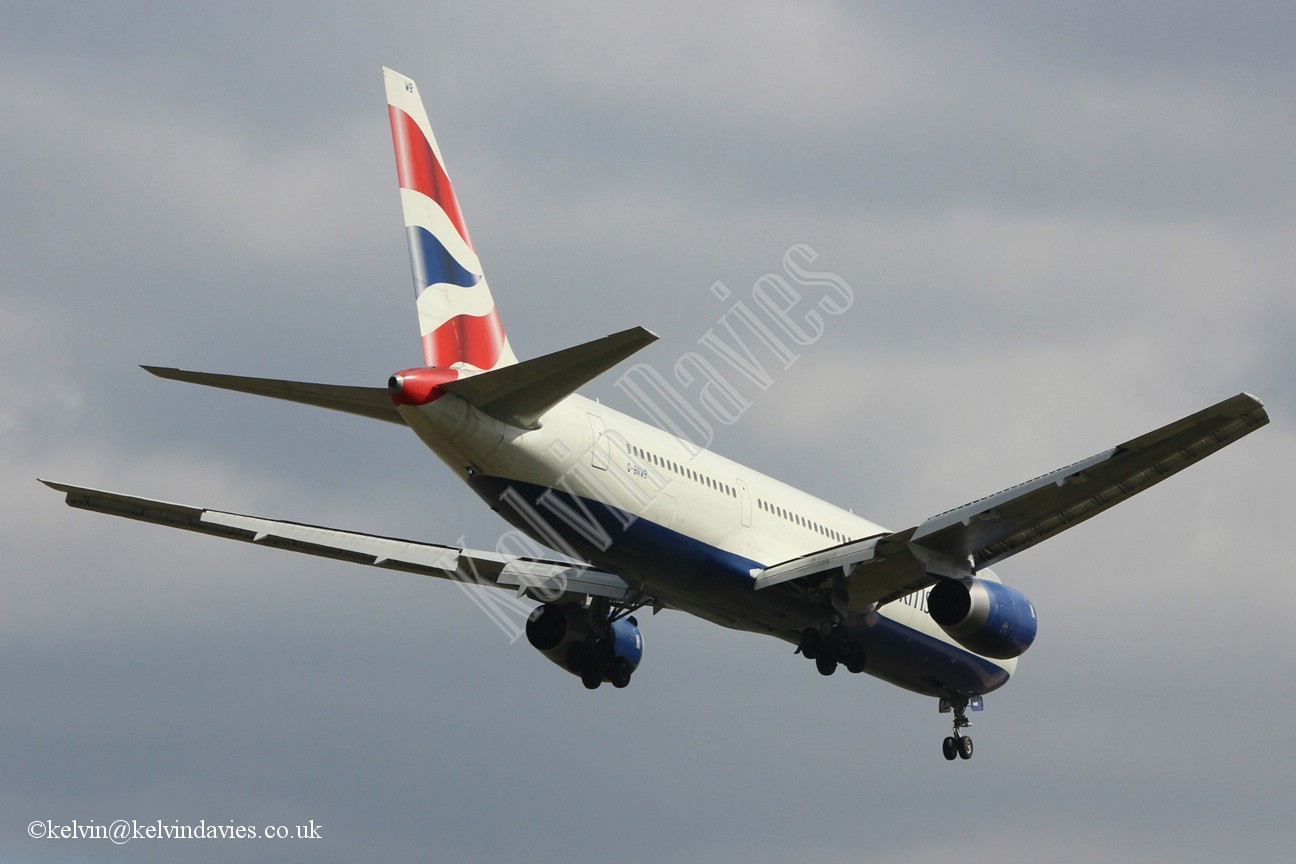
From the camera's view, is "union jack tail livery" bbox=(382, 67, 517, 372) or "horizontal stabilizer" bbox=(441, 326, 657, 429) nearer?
"horizontal stabilizer" bbox=(441, 326, 657, 429)

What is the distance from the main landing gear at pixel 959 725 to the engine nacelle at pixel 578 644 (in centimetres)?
791

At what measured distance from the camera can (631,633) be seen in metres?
33.9

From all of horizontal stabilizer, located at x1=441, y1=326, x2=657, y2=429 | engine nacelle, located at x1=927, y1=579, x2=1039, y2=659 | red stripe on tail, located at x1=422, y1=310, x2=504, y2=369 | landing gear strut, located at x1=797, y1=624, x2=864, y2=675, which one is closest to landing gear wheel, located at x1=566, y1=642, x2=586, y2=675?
landing gear strut, located at x1=797, y1=624, x2=864, y2=675

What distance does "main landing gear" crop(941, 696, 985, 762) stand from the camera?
36875mm

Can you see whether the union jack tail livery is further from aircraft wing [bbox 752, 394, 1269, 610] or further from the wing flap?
the wing flap

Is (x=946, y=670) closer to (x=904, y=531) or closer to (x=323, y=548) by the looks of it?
(x=904, y=531)

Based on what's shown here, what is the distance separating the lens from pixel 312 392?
24.3 meters

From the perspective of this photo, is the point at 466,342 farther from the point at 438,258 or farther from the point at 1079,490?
the point at 1079,490

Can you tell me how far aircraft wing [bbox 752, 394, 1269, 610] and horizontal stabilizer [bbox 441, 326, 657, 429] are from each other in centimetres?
684

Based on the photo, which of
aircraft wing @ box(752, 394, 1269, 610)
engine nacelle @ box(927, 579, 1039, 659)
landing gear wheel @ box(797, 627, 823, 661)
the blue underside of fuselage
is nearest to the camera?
aircraft wing @ box(752, 394, 1269, 610)

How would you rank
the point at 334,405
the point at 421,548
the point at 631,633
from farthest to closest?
the point at 631,633
the point at 421,548
the point at 334,405

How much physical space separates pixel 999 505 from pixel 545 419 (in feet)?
25.3

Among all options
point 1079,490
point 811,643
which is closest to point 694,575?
point 811,643

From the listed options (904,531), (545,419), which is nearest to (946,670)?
(904,531)
